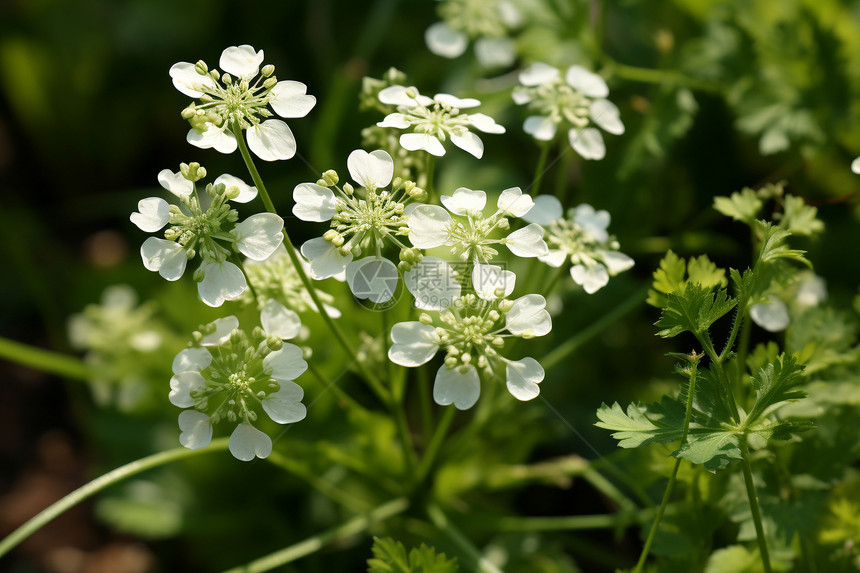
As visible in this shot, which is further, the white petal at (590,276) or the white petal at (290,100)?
the white petal at (590,276)

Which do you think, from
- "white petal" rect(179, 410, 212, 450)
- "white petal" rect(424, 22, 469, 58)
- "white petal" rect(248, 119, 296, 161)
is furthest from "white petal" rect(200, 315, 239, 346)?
"white petal" rect(424, 22, 469, 58)

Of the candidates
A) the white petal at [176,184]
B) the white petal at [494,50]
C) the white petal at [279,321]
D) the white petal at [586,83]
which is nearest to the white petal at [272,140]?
the white petal at [176,184]

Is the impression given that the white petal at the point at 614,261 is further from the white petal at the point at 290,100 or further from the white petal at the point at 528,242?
the white petal at the point at 290,100

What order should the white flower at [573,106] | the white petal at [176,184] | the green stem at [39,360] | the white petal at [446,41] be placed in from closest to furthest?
1. the white petal at [176,184]
2. the white flower at [573,106]
3. the green stem at [39,360]
4. the white petal at [446,41]

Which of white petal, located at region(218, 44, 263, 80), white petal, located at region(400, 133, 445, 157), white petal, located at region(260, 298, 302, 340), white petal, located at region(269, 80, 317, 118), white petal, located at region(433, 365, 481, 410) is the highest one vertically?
white petal, located at region(218, 44, 263, 80)

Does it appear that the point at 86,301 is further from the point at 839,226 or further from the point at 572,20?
the point at 839,226

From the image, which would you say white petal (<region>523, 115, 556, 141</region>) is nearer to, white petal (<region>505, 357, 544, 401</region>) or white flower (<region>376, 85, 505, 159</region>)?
white flower (<region>376, 85, 505, 159</region>)

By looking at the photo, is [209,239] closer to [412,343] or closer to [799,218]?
[412,343]
